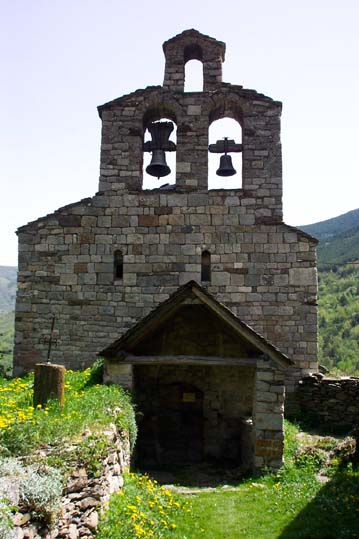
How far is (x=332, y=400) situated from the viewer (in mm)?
12289

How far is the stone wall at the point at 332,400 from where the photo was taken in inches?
480

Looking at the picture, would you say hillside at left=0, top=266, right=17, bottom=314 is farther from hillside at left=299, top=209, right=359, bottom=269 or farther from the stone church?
the stone church

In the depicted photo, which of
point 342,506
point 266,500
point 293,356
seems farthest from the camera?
point 293,356

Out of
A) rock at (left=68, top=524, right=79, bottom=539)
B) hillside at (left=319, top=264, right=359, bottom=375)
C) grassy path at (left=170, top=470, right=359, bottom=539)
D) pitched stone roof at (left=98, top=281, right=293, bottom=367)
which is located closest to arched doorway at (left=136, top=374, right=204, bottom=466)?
pitched stone roof at (left=98, top=281, right=293, bottom=367)

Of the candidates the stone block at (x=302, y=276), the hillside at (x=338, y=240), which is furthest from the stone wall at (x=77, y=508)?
the hillside at (x=338, y=240)

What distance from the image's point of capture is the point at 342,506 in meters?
7.87

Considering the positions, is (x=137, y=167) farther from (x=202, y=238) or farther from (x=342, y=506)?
(x=342, y=506)

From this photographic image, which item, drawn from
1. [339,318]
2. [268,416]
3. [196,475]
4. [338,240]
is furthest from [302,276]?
[338,240]

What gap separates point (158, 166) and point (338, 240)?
39540mm

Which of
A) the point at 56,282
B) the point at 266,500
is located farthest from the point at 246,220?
the point at 266,500

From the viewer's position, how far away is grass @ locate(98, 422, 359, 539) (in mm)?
6848

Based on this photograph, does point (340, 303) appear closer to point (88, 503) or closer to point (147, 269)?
point (147, 269)

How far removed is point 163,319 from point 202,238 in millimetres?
3537

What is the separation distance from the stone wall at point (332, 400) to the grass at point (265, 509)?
241 centimetres
